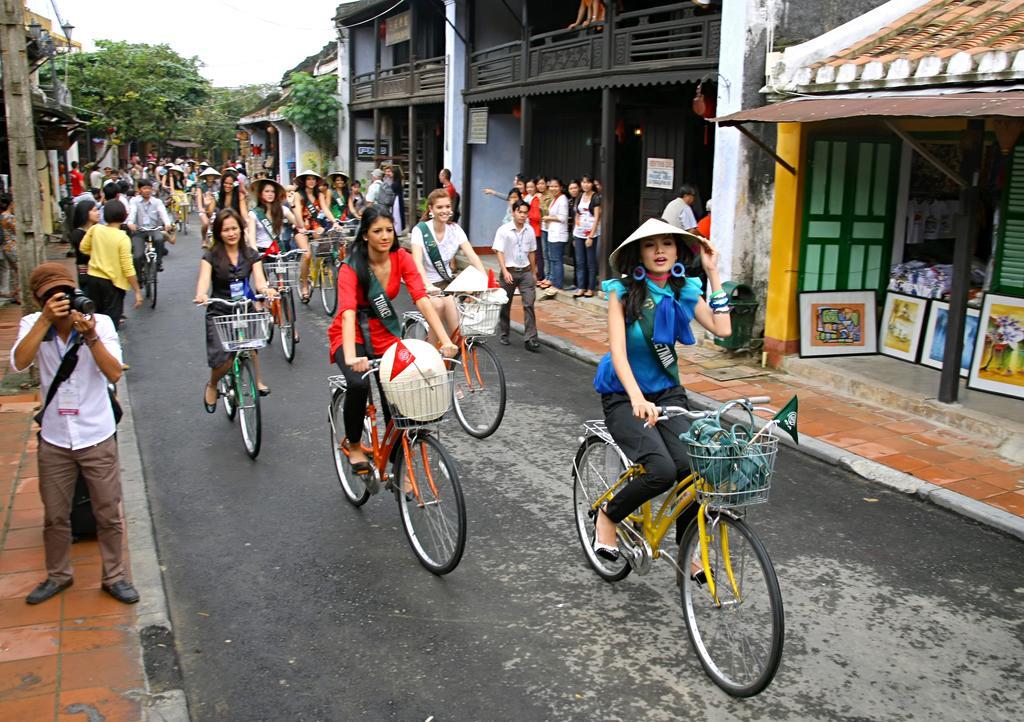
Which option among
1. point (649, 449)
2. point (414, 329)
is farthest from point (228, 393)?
point (649, 449)

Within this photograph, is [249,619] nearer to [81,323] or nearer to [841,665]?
[81,323]

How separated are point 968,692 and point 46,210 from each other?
2373 cm

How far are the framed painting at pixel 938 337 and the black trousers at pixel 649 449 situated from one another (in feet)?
18.8

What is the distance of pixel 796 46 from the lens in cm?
1026

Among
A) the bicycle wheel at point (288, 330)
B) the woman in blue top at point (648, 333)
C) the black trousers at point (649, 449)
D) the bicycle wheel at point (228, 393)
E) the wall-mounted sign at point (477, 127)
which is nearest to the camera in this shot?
the black trousers at point (649, 449)

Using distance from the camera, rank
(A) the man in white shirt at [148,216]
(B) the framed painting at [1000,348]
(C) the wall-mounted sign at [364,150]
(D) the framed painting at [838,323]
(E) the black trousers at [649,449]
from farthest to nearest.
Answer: (C) the wall-mounted sign at [364,150]
(A) the man in white shirt at [148,216]
(D) the framed painting at [838,323]
(B) the framed painting at [1000,348]
(E) the black trousers at [649,449]

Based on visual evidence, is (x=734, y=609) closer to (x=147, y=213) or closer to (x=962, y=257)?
(x=962, y=257)

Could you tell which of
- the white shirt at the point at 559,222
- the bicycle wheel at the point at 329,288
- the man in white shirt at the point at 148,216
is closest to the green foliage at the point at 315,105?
the man in white shirt at the point at 148,216

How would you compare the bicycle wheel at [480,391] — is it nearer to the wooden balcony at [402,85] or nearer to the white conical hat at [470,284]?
the white conical hat at [470,284]

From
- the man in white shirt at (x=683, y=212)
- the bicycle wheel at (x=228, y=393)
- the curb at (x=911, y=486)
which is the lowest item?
the curb at (x=911, y=486)

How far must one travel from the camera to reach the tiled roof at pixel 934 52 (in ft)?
25.8

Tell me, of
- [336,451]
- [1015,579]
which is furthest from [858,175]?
[336,451]

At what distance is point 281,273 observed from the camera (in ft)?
34.9

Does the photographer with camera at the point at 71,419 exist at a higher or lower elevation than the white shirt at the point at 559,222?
lower
